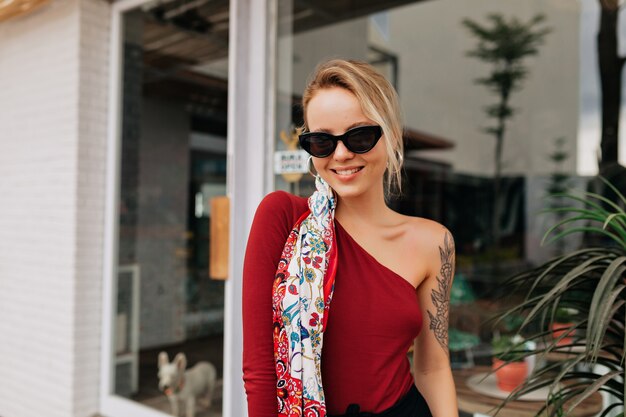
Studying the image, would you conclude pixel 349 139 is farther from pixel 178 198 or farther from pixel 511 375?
pixel 178 198

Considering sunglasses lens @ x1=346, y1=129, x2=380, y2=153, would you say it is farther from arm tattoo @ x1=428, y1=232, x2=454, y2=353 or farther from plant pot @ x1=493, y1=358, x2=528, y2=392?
plant pot @ x1=493, y1=358, x2=528, y2=392

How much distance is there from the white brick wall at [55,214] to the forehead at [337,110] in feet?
8.48

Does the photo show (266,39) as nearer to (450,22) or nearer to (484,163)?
(450,22)

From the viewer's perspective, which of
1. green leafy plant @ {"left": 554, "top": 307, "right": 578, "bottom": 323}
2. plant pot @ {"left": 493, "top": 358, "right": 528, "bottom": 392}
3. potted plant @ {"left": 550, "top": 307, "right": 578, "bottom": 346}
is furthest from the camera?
plant pot @ {"left": 493, "top": 358, "right": 528, "bottom": 392}

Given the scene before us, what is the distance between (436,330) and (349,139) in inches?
21.0

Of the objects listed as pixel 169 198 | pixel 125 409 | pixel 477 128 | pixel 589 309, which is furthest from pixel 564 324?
pixel 477 128

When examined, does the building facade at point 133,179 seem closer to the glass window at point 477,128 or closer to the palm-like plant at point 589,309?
the palm-like plant at point 589,309

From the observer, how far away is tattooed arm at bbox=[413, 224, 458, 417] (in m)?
1.33

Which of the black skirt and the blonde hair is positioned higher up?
A: the blonde hair

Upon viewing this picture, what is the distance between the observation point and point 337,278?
1180mm

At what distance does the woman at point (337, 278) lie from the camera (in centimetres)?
108

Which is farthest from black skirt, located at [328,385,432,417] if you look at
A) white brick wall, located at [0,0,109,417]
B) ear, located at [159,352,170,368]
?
white brick wall, located at [0,0,109,417]

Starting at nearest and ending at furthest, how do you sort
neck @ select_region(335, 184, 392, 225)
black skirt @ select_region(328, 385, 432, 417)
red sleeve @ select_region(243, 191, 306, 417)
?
red sleeve @ select_region(243, 191, 306, 417) < black skirt @ select_region(328, 385, 432, 417) < neck @ select_region(335, 184, 392, 225)

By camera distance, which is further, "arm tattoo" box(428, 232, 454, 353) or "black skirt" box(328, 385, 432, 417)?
"arm tattoo" box(428, 232, 454, 353)
